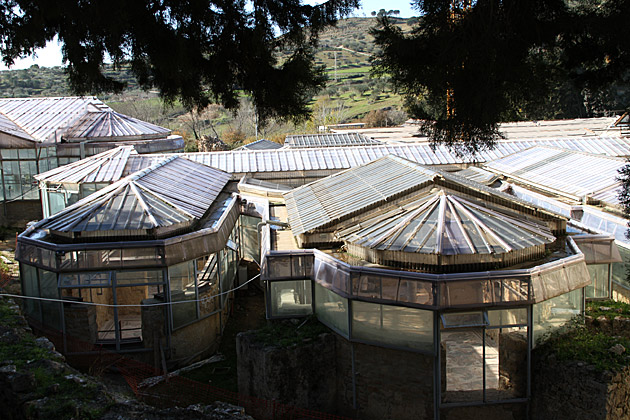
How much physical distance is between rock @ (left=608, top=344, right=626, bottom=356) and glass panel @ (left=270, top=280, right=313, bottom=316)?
674 centimetres

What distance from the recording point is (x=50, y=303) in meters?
16.2

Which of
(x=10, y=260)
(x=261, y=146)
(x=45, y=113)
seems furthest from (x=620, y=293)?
(x=45, y=113)

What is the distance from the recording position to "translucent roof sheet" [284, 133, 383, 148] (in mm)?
36562

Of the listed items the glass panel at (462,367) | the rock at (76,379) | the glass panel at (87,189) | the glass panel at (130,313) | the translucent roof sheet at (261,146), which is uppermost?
the translucent roof sheet at (261,146)

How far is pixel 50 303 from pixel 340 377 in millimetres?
7818

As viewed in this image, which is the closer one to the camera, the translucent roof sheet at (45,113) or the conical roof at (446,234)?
the conical roof at (446,234)

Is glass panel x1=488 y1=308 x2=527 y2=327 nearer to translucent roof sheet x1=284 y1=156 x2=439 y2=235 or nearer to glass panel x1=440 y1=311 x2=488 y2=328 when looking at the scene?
glass panel x1=440 y1=311 x2=488 y2=328

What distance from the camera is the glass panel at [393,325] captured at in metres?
13.0

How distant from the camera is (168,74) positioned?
11.0m

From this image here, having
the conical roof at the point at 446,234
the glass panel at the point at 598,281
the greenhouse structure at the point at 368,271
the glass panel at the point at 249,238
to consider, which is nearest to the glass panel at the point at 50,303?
the greenhouse structure at the point at 368,271

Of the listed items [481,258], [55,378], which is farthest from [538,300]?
[55,378]

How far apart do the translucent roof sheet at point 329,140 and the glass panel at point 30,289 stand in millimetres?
20832

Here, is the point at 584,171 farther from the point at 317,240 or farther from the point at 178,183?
the point at 178,183

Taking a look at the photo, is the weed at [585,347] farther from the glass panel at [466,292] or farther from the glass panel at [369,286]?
the glass panel at [369,286]
